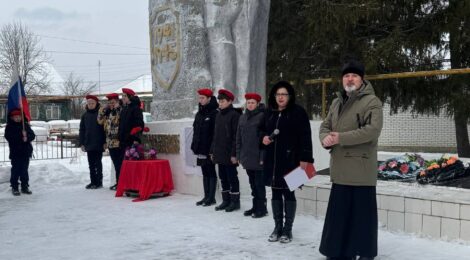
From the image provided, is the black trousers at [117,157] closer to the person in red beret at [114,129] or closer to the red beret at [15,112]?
the person in red beret at [114,129]

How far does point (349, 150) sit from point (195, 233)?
190 cm

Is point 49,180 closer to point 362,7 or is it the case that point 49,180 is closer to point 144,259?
point 144,259

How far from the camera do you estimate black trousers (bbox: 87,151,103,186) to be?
8.27m

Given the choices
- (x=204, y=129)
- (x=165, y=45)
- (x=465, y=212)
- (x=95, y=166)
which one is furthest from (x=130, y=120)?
(x=465, y=212)

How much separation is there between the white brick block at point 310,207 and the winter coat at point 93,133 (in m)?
3.99

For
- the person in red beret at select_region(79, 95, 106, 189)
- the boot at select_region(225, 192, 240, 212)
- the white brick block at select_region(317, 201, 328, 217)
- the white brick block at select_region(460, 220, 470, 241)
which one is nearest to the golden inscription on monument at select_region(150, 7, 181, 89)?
the person in red beret at select_region(79, 95, 106, 189)

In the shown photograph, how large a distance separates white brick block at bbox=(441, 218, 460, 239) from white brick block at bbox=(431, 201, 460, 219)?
0.04 meters

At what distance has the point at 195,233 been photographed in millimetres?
4855

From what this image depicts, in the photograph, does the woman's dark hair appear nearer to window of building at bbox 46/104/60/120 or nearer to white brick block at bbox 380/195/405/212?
white brick block at bbox 380/195/405/212

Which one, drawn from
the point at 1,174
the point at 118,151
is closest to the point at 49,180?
the point at 1,174

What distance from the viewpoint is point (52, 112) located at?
3512 centimetres

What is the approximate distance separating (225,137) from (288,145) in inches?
64.8

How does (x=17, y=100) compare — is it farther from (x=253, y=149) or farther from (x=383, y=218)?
(x=383, y=218)

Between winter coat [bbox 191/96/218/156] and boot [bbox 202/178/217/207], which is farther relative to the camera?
boot [bbox 202/178/217/207]
